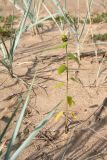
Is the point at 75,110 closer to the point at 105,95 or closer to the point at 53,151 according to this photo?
the point at 105,95

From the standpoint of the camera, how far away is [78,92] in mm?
2443

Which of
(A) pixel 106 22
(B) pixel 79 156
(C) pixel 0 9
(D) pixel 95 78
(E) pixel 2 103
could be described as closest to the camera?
(B) pixel 79 156

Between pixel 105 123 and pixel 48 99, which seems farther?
pixel 48 99

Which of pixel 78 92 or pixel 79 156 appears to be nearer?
pixel 79 156

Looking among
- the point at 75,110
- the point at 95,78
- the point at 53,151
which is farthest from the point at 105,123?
the point at 95,78

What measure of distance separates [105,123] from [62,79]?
1.99 ft

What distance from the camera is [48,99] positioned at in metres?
2.39

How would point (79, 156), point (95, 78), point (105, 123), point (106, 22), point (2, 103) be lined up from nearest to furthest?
point (79, 156)
point (105, 123)
point (2, 103)
point (95, 78)
point (106, 22)

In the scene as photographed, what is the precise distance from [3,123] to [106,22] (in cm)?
228

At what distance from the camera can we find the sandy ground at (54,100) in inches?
75.0

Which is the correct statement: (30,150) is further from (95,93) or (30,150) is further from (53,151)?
(95,93)

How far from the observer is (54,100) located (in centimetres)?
238

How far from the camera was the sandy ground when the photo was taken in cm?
190

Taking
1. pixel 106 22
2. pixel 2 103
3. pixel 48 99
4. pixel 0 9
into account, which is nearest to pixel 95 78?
pixel 48 99
